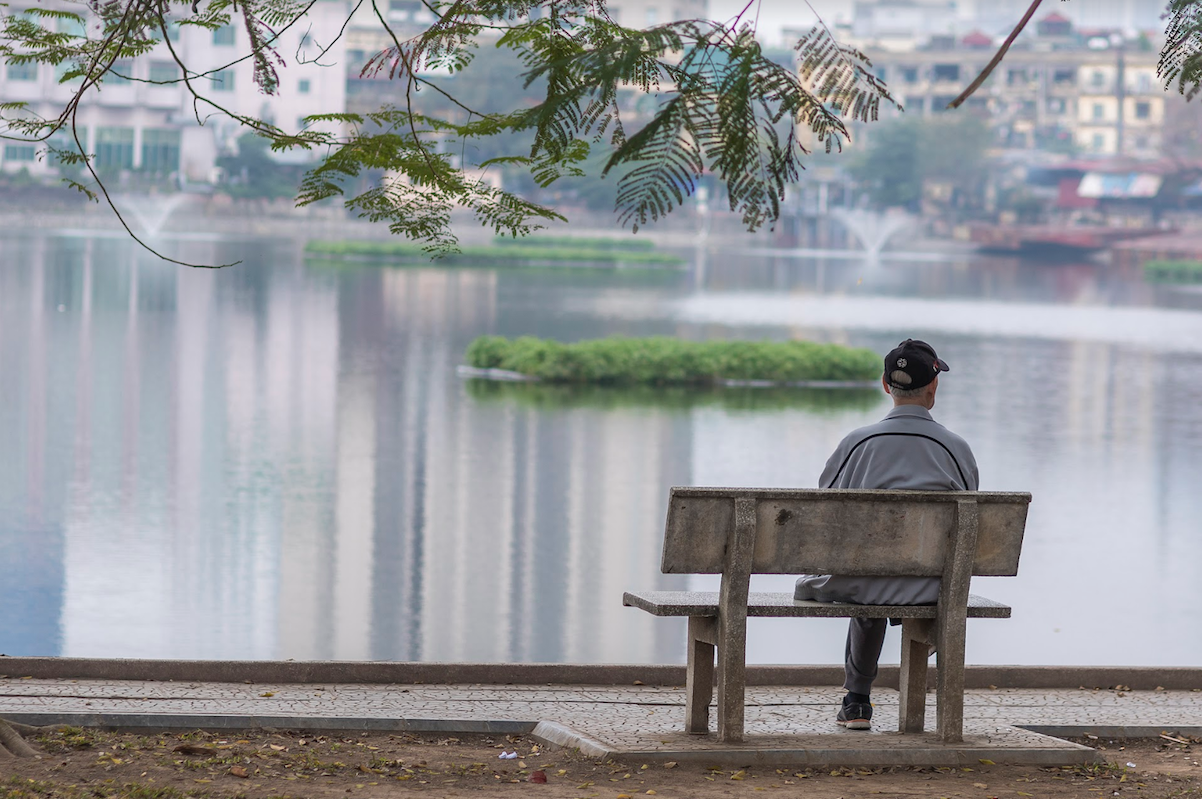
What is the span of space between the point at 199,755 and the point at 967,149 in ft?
312

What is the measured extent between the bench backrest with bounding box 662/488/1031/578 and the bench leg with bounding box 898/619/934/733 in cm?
24

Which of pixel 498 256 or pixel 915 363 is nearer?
pixel 915 363

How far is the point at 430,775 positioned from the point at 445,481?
894cm

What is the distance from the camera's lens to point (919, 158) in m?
95.0

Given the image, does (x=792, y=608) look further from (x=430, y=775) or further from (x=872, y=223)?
(x=872, y=223)

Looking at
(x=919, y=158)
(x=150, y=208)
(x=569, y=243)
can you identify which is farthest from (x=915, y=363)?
(x=919, y=158)

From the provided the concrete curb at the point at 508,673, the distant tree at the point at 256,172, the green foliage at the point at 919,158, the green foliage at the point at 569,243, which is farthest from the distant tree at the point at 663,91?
the green foliage at the point at 919,158

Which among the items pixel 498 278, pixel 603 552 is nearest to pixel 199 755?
pixel 603 552

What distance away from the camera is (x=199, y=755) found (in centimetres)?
410

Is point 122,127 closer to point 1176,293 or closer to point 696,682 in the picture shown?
point 1176,293

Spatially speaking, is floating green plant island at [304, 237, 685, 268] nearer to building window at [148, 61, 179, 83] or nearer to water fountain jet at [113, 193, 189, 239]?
water fountain jet at [113, 193, 189, 239]

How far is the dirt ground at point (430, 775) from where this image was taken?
3.77 meters

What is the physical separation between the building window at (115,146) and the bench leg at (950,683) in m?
90.0

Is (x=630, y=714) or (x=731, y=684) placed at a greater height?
(x=731, y=684)
